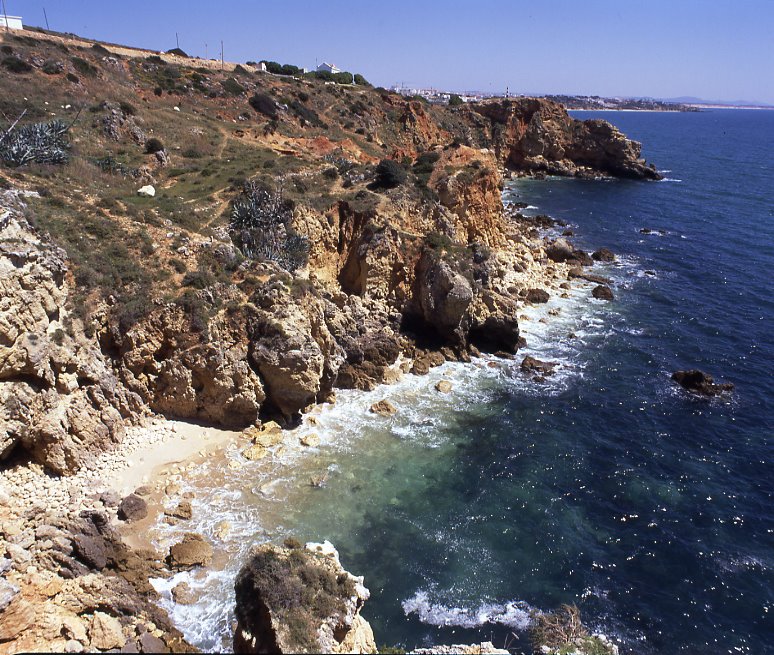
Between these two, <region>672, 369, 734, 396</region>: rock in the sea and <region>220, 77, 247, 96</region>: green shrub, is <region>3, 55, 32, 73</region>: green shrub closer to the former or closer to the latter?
<region>220, 77, 247, 96</region>: green shrub

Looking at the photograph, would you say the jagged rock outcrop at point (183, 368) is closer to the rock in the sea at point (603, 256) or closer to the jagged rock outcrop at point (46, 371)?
the jagged rock outcrop at point (46, 371)

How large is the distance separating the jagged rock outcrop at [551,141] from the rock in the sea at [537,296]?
6320 centimetres

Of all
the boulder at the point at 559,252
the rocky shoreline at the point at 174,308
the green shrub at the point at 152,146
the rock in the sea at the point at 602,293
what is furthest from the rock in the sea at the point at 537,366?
the green shrub at the point at 152,146

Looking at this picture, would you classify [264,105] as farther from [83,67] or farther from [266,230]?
[266,230]

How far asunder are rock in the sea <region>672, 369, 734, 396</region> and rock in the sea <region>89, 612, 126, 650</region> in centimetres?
3044

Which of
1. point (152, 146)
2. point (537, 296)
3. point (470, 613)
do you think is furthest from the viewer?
point (537, 296)

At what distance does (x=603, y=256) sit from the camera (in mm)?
51938

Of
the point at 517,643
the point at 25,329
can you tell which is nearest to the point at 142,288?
the point at 25,329

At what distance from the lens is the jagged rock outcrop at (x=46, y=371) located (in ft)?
63.2

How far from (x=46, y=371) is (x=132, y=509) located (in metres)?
6.34

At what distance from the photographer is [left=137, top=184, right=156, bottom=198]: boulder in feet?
107

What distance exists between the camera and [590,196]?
261 feet

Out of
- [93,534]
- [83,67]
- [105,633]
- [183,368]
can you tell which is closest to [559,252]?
[183,368]

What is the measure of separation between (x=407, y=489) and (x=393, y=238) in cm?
1738
